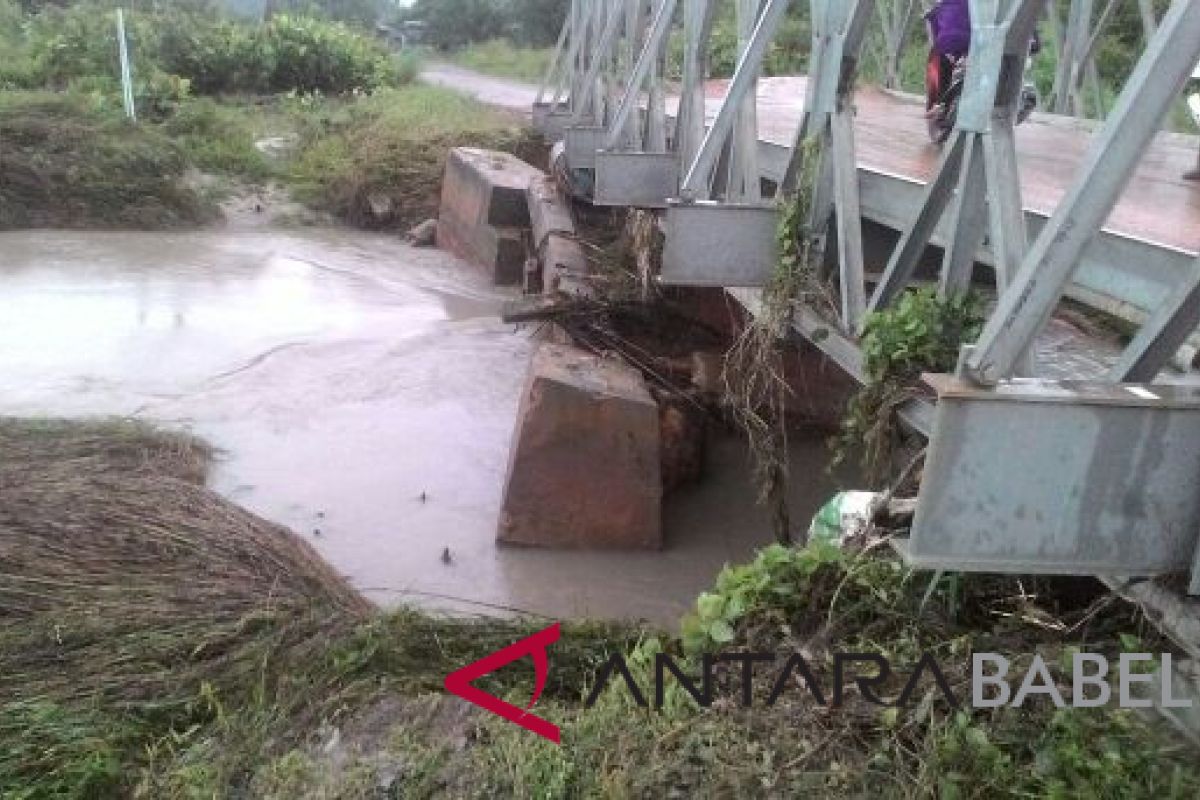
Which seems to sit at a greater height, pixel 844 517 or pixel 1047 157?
pixel 1047 157

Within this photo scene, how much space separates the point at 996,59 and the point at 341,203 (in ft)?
48.5

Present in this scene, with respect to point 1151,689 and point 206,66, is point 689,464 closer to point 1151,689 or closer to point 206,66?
point 1151,689

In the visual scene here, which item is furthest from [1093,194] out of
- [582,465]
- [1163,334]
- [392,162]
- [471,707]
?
[392,162]

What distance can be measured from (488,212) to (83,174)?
611cm

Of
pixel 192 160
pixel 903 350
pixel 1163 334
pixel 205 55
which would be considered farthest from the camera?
pixel 205 55

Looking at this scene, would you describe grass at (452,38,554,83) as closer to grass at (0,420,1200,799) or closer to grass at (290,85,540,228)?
grass at (290,85,540,228)

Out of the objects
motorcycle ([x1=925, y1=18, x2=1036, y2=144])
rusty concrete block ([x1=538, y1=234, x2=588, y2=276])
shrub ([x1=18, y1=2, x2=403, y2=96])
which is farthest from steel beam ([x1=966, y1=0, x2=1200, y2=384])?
shrub ([x1=18, y1=2, x2=403, y2=96])

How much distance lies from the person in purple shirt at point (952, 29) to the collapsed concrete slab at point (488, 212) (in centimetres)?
730

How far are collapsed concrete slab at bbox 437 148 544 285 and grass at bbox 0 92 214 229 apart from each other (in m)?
3.71

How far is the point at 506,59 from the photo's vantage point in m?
38.7

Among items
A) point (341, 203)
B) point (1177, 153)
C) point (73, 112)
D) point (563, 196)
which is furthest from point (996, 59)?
point (73, 112)

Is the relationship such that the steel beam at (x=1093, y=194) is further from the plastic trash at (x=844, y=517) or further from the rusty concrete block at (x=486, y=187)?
the rusty concrete block at (x=486, y=187)

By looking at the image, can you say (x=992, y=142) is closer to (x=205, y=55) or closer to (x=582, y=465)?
(x=582, y=465)

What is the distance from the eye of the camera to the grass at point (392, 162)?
16.9 metres
